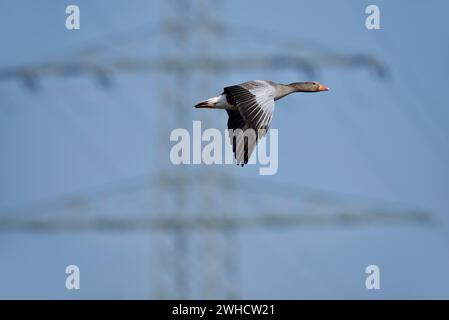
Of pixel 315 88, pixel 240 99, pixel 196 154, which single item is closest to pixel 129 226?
pixel 196 154

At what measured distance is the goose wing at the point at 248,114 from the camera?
18234 millimetres

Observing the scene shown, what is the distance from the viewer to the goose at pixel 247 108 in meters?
18.3

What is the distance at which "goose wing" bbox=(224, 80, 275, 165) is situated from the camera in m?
18.2

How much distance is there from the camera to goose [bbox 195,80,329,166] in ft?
60.1

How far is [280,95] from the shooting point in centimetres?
2048

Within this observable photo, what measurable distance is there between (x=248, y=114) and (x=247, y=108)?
186 millimetres

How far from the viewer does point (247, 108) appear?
1911 centimetres

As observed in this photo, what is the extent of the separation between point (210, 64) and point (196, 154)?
1.90 meters
